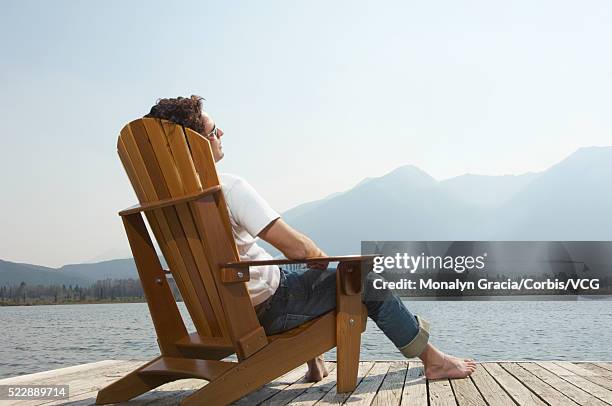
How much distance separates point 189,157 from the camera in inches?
88.7

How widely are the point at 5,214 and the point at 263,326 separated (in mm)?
14824

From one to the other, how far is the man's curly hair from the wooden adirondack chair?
71 millimetres

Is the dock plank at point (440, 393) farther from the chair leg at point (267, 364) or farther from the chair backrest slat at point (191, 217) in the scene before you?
the chair backrest slat at point (191, 217)

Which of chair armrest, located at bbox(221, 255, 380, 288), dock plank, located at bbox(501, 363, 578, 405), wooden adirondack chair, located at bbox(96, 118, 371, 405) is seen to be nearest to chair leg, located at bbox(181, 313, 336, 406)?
wooden adirondack chair, located at bbox(96, 118, 371, 405)

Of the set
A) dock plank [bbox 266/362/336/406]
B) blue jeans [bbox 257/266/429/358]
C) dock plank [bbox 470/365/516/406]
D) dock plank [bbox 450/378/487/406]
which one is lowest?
dock plank [bbox 266/362/336/406]

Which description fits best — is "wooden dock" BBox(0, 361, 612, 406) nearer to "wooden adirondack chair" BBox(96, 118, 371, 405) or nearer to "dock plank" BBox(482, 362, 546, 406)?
"dock plank" BBox(482, 362, 546, 406)

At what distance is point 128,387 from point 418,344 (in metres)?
1.22

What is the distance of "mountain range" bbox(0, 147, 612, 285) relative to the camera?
140 feet

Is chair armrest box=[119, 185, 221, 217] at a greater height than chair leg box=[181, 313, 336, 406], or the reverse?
chair armrest box=[119, 185, 221, 217]

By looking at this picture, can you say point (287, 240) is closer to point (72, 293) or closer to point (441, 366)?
point (441, 366)

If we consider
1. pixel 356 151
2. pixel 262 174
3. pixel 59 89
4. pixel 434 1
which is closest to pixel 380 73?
pixel 356 151

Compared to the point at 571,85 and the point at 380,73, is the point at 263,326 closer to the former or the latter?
the point at 571,85

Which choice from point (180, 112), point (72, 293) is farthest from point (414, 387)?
point (72, 293)

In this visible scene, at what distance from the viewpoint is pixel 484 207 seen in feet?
157
